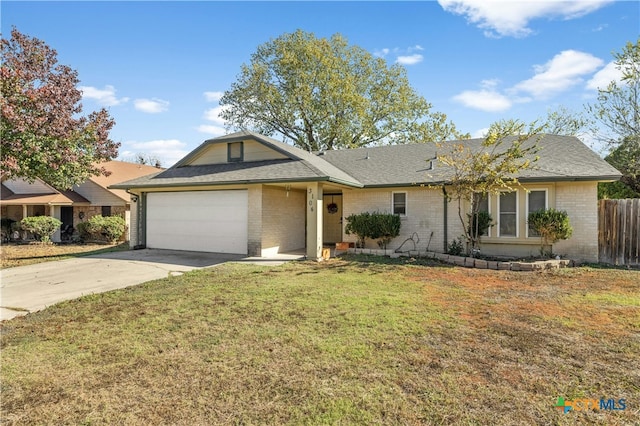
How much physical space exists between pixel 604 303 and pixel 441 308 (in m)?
2.98

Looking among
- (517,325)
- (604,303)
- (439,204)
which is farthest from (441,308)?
(439,204)

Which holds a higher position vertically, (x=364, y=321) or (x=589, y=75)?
(x=589, y=75)

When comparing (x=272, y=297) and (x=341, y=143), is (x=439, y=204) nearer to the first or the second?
(x=272, y=297)

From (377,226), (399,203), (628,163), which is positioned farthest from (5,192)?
A: (628,163)

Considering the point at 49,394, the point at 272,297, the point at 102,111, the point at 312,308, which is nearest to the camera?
the point at 49,394

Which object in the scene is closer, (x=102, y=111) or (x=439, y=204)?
(x=439, y=204)

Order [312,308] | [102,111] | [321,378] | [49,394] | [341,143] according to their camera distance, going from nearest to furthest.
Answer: [49,394] < [321,378] < [312,308] < [102,111] < [341,143]

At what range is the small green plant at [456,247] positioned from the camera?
38.7 feet

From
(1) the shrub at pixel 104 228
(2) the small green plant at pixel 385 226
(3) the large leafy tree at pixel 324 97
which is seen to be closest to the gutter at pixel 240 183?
(2) the small green plant at pixel 385 226

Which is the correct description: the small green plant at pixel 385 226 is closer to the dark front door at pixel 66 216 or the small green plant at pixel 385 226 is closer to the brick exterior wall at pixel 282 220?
the brick exterior wall at pixel 282 220

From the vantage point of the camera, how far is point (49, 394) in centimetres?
326

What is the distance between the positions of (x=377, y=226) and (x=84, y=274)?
9045mm


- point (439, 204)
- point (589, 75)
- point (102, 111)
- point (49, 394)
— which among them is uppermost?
point (589, 75)

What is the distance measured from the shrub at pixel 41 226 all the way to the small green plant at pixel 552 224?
22419 millimetres
